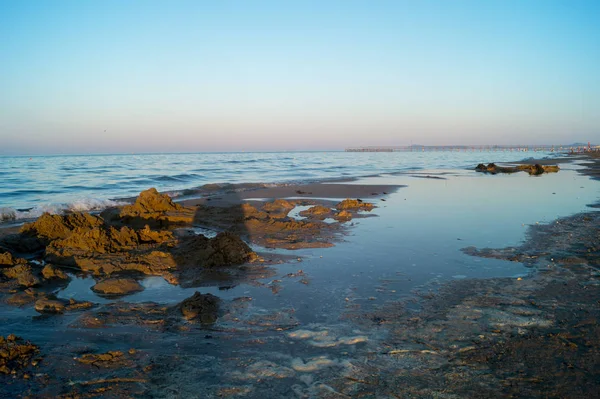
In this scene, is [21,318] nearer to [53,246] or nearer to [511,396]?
[53,246]

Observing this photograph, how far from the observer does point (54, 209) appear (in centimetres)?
1173

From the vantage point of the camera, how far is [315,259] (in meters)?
6.54

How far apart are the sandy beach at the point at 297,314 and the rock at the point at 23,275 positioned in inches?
1.1

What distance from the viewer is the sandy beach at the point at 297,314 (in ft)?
9.78

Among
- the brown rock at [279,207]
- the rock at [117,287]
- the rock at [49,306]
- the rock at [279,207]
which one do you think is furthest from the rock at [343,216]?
the rock at [49,306]

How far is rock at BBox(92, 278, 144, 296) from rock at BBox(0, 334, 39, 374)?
5.08 ft

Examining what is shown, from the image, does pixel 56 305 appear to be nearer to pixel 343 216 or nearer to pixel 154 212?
pixel 154 212

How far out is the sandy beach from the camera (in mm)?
2980

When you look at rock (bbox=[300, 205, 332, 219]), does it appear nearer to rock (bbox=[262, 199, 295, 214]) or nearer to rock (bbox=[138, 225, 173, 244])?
rock (bbox=[262, 199, 295, 214])

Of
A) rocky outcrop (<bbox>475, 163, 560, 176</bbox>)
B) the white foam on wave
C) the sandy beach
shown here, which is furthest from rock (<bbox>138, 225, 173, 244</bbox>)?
rocky outcrop (<bbox>475, 163, 560, 176</bbox>)

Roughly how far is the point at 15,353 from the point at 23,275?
244cm

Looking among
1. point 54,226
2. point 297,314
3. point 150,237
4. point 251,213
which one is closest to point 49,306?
point 297,314

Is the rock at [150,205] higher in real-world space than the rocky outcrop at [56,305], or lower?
higher

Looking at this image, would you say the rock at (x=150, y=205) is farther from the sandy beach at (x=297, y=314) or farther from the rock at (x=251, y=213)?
the sandy beach at (x=297, y=314)
